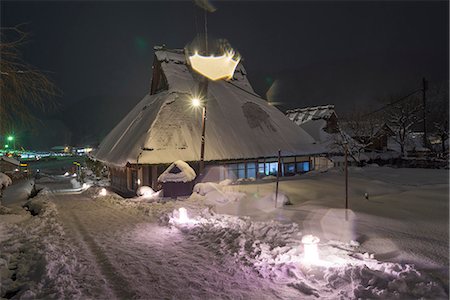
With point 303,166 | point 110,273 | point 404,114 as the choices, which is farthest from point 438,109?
point 110,273

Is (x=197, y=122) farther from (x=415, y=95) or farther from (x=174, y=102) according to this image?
(x=415, y=95)

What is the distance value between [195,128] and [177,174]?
509cm

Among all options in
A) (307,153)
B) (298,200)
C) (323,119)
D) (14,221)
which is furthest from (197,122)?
(323,119)

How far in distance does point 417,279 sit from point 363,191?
8699mm

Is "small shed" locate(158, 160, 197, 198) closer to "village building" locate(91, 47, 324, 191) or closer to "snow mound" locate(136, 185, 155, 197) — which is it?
"village building" locate(91, 47, 324, 191)

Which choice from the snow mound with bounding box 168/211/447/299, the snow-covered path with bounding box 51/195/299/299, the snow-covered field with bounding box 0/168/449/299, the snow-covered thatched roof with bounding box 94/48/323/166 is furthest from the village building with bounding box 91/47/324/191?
the snow mound with bounding box 168/211/447/299

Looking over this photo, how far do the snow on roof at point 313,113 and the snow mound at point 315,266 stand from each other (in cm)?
3042

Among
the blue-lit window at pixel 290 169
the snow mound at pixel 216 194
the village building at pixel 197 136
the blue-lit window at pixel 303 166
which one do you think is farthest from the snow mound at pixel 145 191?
the blue-lit window at pixel 303 166

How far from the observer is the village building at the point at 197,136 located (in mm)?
19047

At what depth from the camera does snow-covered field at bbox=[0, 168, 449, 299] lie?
499cm

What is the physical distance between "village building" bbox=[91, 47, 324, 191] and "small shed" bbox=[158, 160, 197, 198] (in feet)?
5.30

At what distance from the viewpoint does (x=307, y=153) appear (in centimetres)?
2306

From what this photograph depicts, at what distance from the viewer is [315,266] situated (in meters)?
5.75

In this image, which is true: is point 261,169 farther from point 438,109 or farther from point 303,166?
point 438,109
